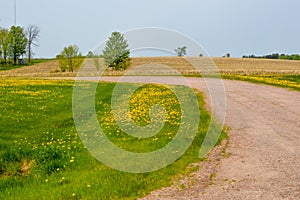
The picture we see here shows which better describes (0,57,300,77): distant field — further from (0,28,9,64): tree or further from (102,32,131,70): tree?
(0,28,9,64): tree

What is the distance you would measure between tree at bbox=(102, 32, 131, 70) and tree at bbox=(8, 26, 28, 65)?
4692 cm

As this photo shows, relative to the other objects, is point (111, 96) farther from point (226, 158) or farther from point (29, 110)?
point (226, 158)

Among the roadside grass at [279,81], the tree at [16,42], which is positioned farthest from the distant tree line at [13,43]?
the roadside grass at [279,81]

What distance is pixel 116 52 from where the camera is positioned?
183 feet

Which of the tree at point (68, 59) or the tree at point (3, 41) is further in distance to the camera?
the tree at point (3, 41)

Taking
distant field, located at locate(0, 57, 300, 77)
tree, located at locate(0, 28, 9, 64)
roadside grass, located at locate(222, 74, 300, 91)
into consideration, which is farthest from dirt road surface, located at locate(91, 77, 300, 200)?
tree, located at locate(0, 28, 9, 64)

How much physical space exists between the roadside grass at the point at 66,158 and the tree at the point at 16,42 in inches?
3407

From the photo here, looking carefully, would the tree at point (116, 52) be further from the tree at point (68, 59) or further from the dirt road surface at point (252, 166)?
the dirt road surface at point (252, 166)

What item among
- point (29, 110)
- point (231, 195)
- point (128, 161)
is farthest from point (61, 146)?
point (29, 110)

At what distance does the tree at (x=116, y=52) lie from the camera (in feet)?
176

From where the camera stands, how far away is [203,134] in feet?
39.2

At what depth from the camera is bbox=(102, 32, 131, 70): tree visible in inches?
2114

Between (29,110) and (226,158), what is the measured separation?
1244 cm

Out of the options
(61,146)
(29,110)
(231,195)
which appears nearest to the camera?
(231,195)
